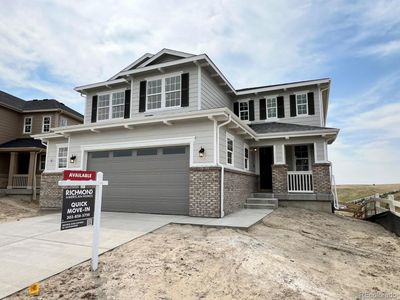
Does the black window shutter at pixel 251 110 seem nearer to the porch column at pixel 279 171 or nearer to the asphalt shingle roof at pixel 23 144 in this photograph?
the porch column at pixel 279 171

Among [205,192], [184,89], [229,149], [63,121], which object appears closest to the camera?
[205,192]

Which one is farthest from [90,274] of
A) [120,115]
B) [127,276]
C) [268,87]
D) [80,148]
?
[268,87]

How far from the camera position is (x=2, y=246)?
5.72 metres

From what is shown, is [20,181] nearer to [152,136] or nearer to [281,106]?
[152,136]

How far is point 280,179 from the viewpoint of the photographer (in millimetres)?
12477

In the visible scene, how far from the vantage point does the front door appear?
14.2m

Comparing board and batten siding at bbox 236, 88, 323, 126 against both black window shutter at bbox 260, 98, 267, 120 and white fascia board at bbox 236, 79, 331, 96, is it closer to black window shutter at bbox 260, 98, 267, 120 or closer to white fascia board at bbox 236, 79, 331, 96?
black window shutter at bbox 260, 98, 267, 120

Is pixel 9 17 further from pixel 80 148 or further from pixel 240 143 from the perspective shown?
pixel 240 143

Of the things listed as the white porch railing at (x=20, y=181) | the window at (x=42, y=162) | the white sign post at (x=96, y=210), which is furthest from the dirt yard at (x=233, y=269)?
the window at (x=42, y=162)

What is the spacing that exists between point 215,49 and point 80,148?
9.39m

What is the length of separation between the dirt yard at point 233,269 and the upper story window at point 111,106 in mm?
8421

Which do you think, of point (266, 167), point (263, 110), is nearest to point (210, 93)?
point (263, 110)

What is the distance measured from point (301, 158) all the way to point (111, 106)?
35.3 feet

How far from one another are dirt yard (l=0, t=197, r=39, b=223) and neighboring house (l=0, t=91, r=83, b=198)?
1.54 metres
